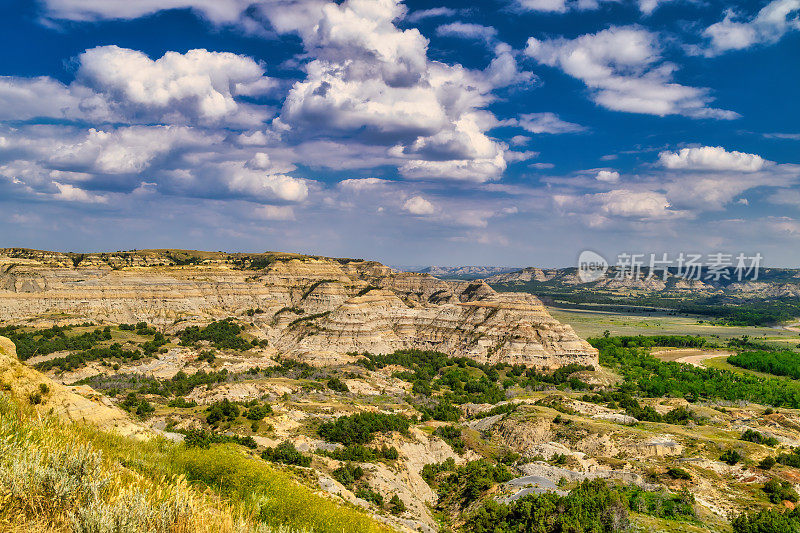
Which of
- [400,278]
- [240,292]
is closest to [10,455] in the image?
[240,292]

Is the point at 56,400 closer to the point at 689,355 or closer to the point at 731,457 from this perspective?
the point at 731,457

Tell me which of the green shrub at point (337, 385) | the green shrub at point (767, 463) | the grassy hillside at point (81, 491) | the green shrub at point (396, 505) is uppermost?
the grassy hillside at point (81, 491)

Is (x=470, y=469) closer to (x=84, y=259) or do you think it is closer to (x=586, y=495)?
(x=586, y=495)

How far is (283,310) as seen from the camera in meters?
122

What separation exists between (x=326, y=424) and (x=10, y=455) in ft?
120

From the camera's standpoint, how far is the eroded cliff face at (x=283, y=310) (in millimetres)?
91188

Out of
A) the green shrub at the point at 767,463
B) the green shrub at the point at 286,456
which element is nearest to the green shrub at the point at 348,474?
the green shrub at the point at 286,456

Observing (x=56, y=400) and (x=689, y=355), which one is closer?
(x=56, y=400)

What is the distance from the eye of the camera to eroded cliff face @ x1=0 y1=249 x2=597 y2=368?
91.2m

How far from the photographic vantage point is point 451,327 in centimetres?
10269

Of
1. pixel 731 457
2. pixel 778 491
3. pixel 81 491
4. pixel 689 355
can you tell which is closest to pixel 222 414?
pixel 81 491

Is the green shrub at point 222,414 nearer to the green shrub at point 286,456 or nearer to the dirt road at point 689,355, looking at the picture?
the green shrub at point 286,456

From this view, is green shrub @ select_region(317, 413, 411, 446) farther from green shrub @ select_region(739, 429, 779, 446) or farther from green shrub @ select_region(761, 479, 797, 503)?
green shrub @ select_region(739, 429, 779, 446)

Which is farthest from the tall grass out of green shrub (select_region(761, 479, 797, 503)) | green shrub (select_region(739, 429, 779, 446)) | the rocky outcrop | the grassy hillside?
green shrub (select_region(739, 429, 779, 446))
